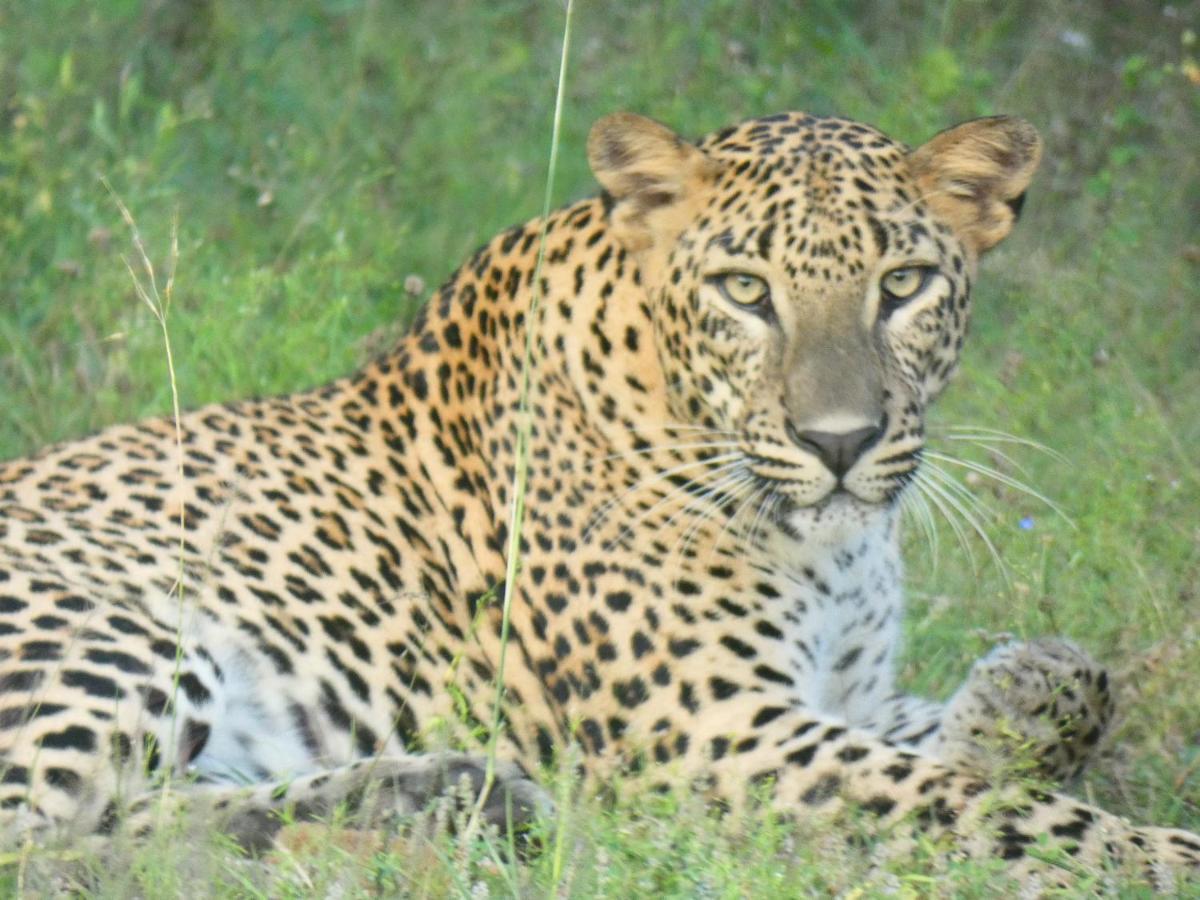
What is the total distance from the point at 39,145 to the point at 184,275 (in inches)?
41.9

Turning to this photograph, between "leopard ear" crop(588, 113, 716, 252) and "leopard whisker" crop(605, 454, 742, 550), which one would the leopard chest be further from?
"leopard ear" crop(588, 113, 716, 252)

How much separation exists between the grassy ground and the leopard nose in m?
0.91

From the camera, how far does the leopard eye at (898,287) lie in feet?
19.8

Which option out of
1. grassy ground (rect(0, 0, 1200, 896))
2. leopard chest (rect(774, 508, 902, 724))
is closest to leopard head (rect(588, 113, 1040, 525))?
leopard chest (rect(774, 508, 902, 724))

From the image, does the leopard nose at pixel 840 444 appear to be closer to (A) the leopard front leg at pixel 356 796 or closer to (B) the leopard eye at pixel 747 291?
(B) the leopard eye at pixel 747 291

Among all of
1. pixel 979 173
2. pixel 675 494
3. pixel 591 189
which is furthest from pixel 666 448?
pixel 591 189

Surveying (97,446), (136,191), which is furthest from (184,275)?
(97,446)

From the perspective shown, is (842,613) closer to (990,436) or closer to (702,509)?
(702,509)

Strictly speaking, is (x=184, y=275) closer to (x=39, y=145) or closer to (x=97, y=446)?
(x=39, y=145)

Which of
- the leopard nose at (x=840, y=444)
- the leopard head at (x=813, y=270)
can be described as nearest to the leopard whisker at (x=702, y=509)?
the leopard head at (x=813, y=270)

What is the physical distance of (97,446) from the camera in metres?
6.55

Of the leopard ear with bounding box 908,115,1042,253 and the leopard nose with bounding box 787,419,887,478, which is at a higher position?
the leopard ear with bounding box 908,115,1042,253

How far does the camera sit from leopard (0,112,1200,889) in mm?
5723

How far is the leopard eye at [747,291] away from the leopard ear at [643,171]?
277 millimetres
